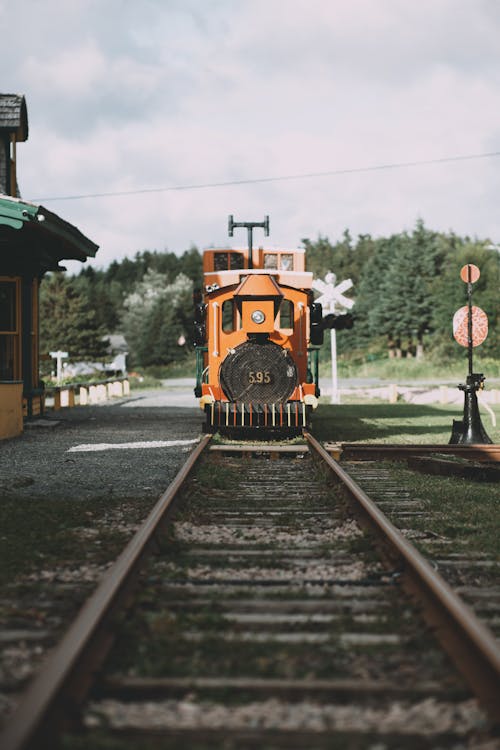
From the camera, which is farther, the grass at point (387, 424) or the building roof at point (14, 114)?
the building roof at point (14, 114)

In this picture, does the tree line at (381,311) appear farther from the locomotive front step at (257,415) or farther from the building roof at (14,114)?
the locomotive front step at (257,415)

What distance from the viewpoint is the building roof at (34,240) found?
1283 centimetres

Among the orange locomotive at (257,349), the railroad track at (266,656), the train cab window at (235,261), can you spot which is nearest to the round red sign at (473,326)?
the orange locomotive at (257,349)

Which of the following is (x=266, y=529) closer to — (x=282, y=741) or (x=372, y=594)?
(x=372, y=594)

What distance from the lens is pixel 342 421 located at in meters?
18.7

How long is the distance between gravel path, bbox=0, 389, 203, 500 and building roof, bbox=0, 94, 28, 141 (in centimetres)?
626

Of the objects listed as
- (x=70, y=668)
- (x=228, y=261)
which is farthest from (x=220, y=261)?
(x=70, y=668)

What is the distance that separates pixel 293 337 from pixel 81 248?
16.2ft

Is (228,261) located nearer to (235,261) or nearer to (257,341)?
(235,261)

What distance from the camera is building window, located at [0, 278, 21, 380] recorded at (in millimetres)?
17094

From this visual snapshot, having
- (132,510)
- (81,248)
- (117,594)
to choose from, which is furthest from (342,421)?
(117,594)

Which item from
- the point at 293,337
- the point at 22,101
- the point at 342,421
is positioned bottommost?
the point at 342,421

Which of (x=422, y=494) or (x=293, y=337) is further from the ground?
(x=293, y=337)

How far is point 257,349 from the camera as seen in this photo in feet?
41.9
